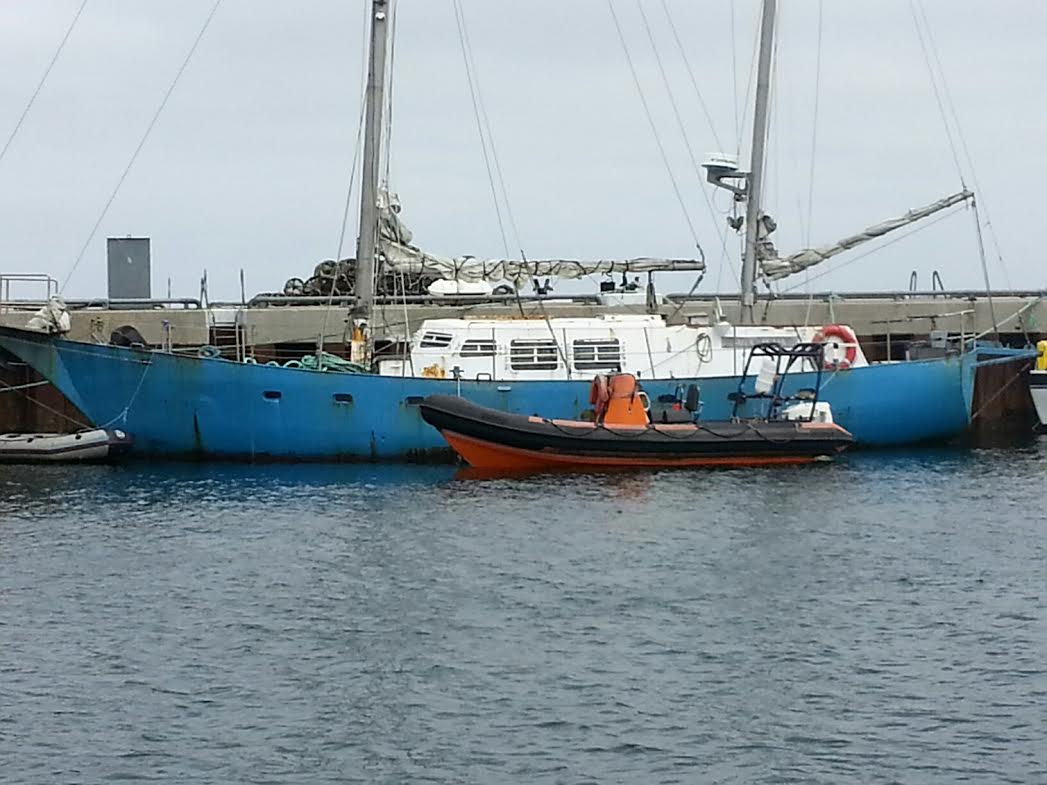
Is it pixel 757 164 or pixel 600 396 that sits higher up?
pixel 757 164

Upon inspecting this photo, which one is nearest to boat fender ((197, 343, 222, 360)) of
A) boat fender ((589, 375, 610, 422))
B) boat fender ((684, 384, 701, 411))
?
boat fender ((589, 375, 610, 422))

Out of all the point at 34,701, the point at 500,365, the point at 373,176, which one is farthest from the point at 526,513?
the point at 34,701

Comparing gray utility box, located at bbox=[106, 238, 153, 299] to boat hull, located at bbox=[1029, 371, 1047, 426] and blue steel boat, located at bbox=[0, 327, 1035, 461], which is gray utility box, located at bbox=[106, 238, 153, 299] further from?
boat hull, located at bbox=[1029, 371, 1047, 426]

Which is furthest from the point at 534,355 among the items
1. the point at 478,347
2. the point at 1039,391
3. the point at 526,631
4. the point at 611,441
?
the point at 526,631

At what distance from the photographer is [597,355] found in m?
37.2

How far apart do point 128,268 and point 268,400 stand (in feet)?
36.9

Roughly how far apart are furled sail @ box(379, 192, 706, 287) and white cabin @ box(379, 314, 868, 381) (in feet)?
12.3

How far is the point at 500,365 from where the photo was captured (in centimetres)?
3681

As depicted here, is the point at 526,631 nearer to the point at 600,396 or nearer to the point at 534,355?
the point at 600,396

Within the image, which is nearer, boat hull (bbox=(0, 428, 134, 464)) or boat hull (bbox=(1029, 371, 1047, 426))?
boat hull (bbox=(0, 428, 134, 464))

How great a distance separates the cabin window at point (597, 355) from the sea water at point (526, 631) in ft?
12.2

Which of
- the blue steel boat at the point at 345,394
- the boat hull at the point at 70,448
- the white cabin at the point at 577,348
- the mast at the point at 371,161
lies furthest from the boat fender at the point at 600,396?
the boat hull at the point at 70,448

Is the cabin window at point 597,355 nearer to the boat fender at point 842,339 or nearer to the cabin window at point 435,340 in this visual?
the cabin window at point 435,340

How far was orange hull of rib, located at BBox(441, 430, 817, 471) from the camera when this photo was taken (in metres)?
34.9
